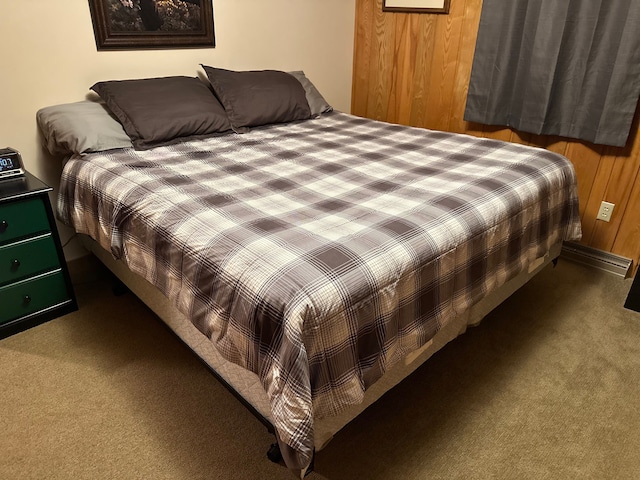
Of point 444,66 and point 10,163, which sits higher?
point 444,66

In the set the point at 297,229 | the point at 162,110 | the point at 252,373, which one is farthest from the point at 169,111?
the point at 252,373

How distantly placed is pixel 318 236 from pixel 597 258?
2079 millimetres

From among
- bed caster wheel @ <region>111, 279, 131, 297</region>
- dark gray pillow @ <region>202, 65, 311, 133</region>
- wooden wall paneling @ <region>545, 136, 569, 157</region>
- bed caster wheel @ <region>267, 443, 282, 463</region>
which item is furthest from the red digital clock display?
wooden wall paneling @ <region>545, 136, 569, 157</region>

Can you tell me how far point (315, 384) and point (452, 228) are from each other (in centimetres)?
66

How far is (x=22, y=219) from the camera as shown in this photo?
1852mm

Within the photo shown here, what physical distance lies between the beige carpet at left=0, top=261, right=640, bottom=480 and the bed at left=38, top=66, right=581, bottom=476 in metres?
0.23

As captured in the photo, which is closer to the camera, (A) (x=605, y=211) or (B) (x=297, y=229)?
(B) (x=297, y=229)

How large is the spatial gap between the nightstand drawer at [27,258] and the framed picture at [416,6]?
8.42 feet

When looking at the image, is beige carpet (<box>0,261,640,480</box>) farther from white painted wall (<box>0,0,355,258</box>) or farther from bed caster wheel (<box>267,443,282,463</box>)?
white painted wall (<box>0,0,355,258</box>)

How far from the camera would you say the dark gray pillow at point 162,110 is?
207 cm

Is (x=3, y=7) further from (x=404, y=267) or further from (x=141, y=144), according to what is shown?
(x=404, y=267)

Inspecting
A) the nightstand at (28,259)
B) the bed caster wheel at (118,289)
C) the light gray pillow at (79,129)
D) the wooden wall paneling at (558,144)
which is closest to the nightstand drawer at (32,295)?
the nightstand at (28,259)

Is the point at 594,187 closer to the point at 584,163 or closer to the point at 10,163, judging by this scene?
the point at 584,163

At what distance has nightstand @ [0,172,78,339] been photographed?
72.0 inches
